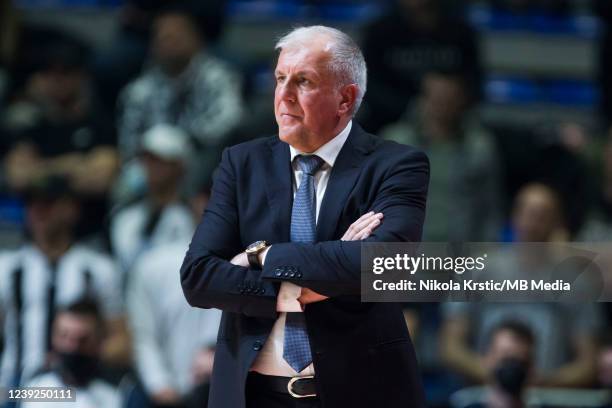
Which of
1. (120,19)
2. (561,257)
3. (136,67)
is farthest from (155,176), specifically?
(561,257)

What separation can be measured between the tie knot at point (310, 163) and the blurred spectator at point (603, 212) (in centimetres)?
381

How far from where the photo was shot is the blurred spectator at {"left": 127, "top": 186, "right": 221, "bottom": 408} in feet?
20.6

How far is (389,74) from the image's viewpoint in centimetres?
753

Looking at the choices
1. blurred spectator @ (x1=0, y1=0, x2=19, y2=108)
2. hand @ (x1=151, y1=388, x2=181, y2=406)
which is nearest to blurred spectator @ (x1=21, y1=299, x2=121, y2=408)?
hand @ (x1=151, y1=388, x2=181, y2=406)

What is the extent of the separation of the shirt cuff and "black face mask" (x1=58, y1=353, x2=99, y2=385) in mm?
1915

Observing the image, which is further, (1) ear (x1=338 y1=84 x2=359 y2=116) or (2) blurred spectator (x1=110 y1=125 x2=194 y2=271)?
(2) blurred spectator (x1=110 y1=125 x2=194 y2=271)

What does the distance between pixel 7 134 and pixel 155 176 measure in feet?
4.71

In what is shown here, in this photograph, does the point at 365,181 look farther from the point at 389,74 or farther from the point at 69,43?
the point at 69,43

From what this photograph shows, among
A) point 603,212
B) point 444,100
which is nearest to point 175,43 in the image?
point 444,100

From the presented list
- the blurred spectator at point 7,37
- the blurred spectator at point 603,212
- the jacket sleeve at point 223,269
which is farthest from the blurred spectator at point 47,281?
the jacket sleeve at point 223,269

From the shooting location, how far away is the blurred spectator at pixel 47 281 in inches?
242

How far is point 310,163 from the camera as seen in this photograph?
3.25m

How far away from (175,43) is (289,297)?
15.6ft

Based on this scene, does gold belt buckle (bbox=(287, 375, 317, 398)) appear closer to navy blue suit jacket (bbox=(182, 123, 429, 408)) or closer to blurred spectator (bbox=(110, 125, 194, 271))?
navy blue suit jacket (bbox=(182, 123, 429, 408))
